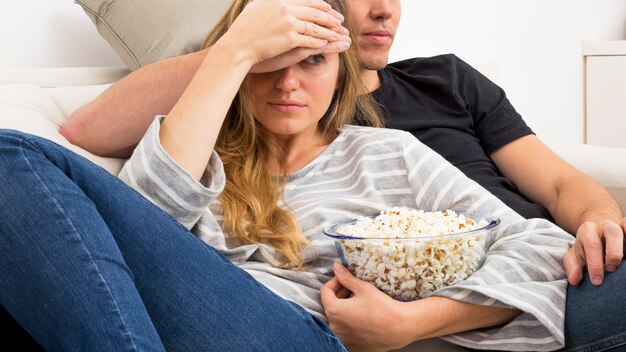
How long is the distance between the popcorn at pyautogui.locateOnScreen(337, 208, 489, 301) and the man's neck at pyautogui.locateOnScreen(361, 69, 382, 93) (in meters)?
0.64

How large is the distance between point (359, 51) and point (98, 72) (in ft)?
1.91

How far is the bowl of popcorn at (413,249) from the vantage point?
116 centimetres

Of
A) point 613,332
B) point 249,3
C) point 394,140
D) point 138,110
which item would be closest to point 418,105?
point 394,140

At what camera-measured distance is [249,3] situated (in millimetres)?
1459

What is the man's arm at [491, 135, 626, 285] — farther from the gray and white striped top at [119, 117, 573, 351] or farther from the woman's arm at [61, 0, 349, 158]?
the woman's arm at [61, 0, 349, 158]

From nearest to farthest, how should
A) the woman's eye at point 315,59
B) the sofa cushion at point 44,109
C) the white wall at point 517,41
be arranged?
the sofa cushion at point 44,109, the woman's eye at point 315,59, the white wall at point 517,41

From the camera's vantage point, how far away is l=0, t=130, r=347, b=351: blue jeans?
3.06ft

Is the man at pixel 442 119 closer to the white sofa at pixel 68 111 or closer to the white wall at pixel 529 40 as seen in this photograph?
the white sofa at pixel 68 111

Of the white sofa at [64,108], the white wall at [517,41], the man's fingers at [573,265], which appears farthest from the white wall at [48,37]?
the man's fingers at [573,265]

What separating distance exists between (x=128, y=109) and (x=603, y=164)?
3.56 ft

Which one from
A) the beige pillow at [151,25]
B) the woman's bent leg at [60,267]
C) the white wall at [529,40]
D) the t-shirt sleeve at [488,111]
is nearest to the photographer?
the woman's bent leg at [60,267]

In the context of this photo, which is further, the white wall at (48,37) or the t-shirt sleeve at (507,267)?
the white wall at (48,37)

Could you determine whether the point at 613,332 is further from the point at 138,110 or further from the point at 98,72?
the point at 98,72

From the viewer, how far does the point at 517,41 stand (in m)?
3.55
